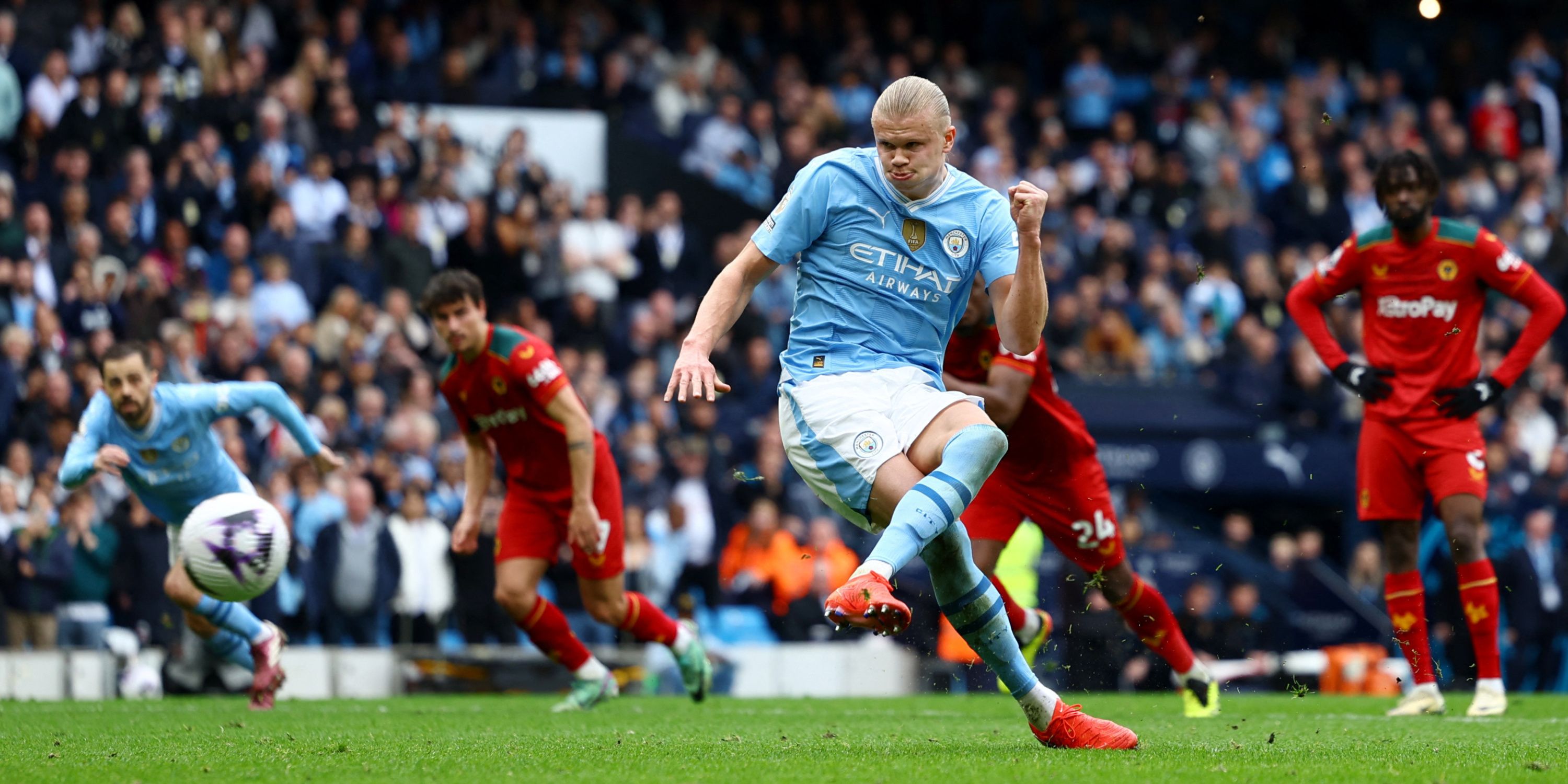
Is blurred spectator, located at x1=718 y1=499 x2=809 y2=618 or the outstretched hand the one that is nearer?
the outstretched hand

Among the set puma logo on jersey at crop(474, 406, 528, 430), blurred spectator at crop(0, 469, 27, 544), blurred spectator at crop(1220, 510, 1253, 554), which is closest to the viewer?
puma logo on jersey at crop(474, 406, 528, 430)

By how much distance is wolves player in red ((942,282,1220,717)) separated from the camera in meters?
9.07

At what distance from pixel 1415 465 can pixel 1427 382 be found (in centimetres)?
45

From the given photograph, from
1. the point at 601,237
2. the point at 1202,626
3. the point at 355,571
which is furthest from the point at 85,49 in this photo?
the point at 1202,626

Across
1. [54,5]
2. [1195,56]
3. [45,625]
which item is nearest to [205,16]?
[54,5]

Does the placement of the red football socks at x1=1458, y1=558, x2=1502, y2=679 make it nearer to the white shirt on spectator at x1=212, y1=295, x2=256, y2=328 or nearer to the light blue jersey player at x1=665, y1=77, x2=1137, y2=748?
the light blue jersey player at x1=665, y1=77, x2=1137, y2=748

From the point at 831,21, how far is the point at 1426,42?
31.7ft

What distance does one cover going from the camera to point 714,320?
6.03 meters

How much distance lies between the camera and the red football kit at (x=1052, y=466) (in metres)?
9.19

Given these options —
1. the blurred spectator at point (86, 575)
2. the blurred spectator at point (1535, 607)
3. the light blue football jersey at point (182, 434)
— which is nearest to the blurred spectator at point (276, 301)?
the blurred spectator at point (86, 575)

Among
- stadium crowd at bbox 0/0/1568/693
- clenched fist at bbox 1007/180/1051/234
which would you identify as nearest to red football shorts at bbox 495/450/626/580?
stadium crowd at bbox 0/0/1568/693

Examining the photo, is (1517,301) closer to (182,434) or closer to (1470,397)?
(1470,397)

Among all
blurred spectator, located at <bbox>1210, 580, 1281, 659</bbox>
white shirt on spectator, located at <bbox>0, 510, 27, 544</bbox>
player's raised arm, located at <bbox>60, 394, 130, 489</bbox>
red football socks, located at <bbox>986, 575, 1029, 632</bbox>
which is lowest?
blurred spectator, located at <bbox>1210, 580, 1281, 659</bbox>

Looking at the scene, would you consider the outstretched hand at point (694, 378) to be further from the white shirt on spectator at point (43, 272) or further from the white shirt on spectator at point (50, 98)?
the white shirt on spectator at point (50, 98)
